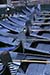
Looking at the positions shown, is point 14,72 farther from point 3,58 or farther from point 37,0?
point 37,0

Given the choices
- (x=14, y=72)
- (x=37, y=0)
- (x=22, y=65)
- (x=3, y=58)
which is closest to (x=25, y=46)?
(x=22, y=65)

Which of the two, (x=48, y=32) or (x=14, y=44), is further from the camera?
(x=48, y=32)

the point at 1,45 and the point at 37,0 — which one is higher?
the point at 1,45

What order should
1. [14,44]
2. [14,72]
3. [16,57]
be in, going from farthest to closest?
[14,44]
[16,57]
[14,72]

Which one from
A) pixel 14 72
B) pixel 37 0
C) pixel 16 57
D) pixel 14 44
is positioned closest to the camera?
pixel 14 72

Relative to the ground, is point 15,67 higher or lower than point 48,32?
higher

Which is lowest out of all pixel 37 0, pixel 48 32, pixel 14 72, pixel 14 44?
pixel 37 0

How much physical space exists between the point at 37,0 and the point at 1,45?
8513 mm

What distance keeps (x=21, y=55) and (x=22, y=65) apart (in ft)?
0.80

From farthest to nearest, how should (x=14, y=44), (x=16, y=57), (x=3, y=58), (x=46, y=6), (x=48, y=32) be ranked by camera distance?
(x=46, y=6) → (x=48, y=32) → (x=14, y=44) → (x=16, y=57) → (x=3, y=58)

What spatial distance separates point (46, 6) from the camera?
10.2 m

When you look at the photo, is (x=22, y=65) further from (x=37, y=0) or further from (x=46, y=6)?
(x=37, y=0)

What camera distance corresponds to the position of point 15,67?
7.97 feet

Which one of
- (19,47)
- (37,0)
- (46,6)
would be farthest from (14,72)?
(37,0)
